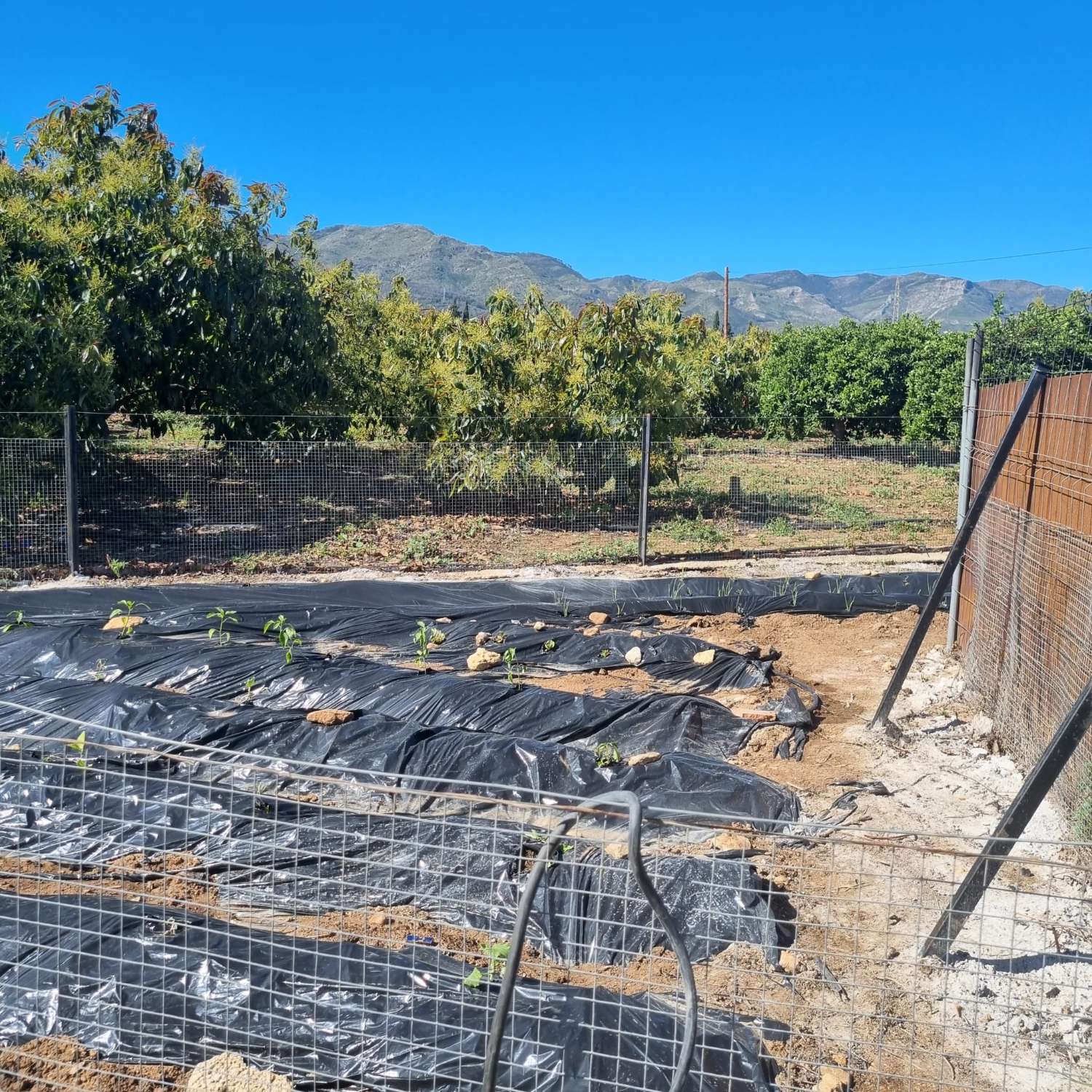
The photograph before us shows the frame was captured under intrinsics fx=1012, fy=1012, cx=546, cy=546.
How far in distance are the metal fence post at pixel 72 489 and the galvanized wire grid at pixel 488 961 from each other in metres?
6.08

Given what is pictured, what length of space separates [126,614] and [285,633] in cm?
181

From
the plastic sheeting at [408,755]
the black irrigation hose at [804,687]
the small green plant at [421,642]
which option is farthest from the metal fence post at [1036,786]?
the small green plant at [421,642]

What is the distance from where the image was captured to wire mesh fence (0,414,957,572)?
11.1 m

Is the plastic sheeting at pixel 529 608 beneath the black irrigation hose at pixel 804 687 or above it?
above

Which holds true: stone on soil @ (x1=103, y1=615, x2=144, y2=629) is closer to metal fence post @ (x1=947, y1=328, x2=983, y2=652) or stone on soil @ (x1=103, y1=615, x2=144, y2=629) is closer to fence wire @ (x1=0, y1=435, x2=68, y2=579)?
fence wire @ (x1=0, y1=435, x2=68, y2=579)

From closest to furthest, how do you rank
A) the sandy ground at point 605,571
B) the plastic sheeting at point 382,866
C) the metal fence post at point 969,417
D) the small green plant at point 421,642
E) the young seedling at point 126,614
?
the plastic sheeting at point 382,866 < the metal fence post at point 969,417 < the young seedling at point 126,614 < the small green plant at point 421,642 < the sandy ground at point 605,571

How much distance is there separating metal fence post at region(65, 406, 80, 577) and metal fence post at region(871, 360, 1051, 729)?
8.01m

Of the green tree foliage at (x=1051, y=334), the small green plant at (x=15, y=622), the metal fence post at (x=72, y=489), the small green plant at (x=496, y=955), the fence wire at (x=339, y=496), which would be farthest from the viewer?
the green tree foliage at (x=1051, y=334)

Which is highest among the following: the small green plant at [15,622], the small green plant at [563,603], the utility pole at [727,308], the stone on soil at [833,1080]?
the utility pole at [727,308]

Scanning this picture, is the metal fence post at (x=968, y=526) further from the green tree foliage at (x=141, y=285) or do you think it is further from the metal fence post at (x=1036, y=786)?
the green tree foliage at (x=141, y=285)

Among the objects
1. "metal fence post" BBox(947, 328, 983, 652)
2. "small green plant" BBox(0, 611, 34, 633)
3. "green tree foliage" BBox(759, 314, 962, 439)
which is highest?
"green tree foliage" BBox(759, 314, 962, 439)

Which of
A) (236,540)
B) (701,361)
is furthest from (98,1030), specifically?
(701,361)

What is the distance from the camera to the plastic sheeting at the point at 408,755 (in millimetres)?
5000

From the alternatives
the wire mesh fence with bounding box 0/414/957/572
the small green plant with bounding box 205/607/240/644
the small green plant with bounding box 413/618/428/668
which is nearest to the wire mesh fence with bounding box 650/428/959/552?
the wire mesh fence with bounding box 0/414/957/572
